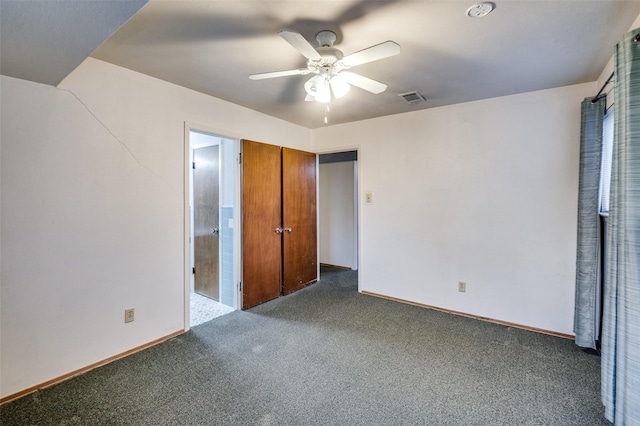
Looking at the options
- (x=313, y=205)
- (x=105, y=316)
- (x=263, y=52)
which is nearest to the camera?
Result: (x=263, y=52)

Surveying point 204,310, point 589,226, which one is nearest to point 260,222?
point 204,310

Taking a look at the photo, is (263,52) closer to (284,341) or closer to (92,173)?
(92,173)

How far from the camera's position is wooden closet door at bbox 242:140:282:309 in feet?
11.5

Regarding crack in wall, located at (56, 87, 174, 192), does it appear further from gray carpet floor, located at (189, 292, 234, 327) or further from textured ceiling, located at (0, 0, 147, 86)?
gray carpet floor, located at (189, 292, 234, 327)

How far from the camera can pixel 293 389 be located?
6.67 feet

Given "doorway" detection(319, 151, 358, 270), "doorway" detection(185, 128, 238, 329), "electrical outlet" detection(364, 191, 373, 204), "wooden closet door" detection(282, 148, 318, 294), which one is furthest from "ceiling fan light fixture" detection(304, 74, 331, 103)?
"doorway" detection(319, 151, 358, 270)

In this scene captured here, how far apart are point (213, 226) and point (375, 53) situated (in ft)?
9.97

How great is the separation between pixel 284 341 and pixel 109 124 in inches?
95.4

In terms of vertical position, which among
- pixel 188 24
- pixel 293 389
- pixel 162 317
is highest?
pixel 188 24

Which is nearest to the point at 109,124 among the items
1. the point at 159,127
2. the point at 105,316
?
the point at 159,127

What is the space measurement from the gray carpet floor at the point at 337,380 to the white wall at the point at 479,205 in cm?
50

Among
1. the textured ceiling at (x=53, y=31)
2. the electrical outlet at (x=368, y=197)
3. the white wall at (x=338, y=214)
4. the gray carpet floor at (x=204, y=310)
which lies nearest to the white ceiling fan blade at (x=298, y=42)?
the textured ceiling at (x=53, y=31)

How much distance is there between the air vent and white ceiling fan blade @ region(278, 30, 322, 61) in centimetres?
154

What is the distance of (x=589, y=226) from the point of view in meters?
2.50
